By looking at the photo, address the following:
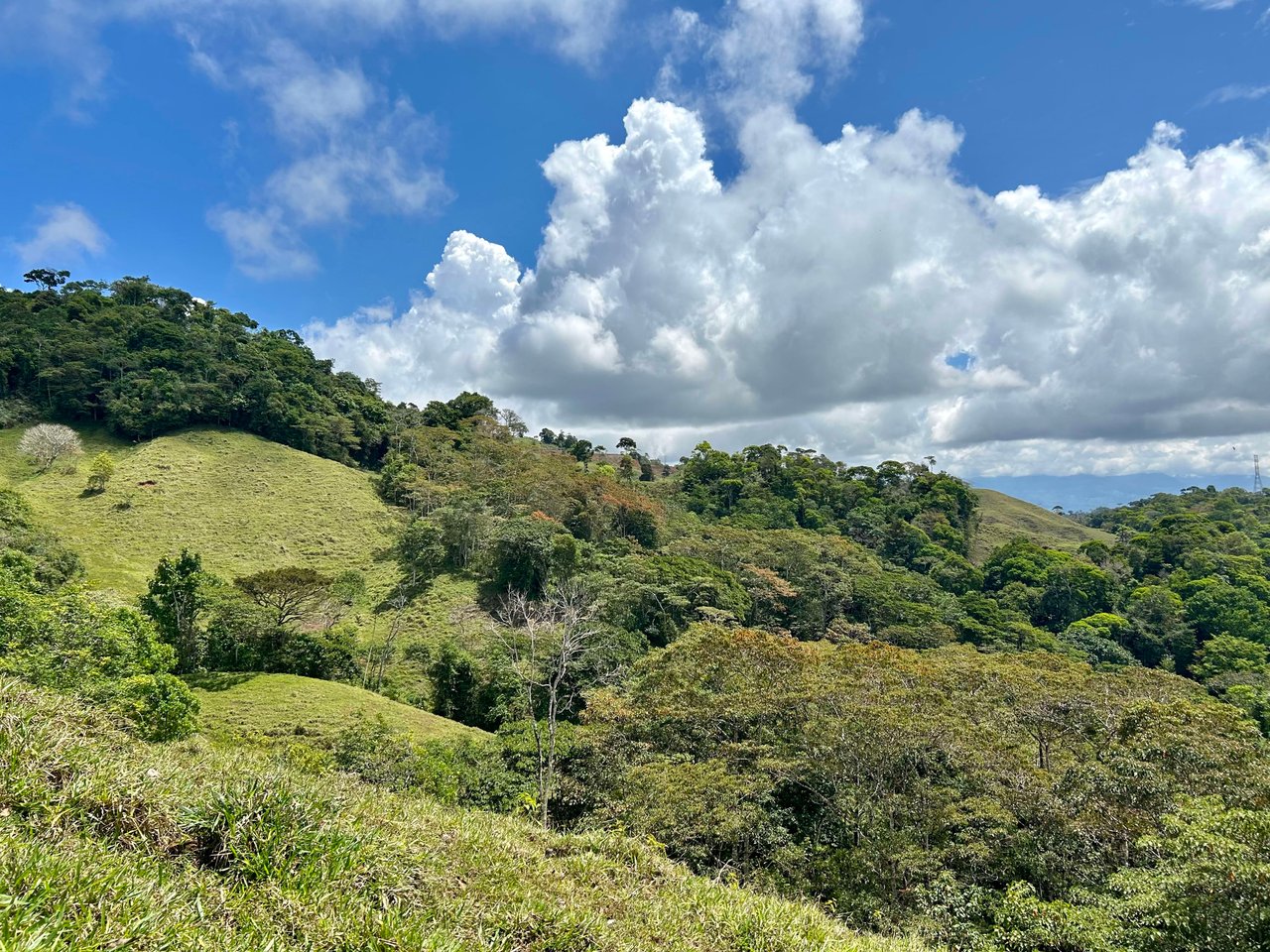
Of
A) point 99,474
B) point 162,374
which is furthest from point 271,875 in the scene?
point 162,374

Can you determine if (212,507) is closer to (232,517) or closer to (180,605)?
(232,517)

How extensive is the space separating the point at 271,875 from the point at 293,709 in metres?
23.1

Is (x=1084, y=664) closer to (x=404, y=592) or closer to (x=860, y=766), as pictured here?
(x=860, y=766)

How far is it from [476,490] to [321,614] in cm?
1782

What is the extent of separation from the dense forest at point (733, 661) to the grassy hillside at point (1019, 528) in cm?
1562

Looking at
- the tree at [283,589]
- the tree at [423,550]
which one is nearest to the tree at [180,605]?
the tree at [283,589]

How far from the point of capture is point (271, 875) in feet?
11.1

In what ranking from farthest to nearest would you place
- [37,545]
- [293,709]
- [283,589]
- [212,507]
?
[212,507], [283,589], [37,545], [293,709]

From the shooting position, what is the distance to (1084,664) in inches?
910

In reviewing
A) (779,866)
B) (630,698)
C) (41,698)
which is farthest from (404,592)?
(41,698)

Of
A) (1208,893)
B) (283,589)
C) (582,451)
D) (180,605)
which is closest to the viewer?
(1208,893)

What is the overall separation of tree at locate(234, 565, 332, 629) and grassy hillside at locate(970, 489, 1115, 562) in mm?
74734

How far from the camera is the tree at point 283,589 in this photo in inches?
1075

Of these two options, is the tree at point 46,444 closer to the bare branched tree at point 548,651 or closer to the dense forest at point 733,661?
the dense forest at point 733,661
